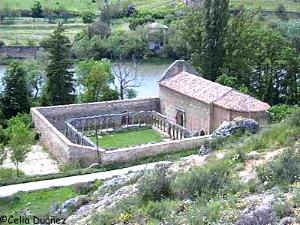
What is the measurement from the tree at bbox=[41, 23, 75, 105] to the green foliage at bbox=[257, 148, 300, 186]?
2436 cm

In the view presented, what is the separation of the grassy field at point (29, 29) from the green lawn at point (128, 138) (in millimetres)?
33380

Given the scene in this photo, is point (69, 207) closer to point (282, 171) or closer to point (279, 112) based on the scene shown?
point (282, 171)

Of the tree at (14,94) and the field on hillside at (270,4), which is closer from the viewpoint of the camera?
the tree at (14,94)

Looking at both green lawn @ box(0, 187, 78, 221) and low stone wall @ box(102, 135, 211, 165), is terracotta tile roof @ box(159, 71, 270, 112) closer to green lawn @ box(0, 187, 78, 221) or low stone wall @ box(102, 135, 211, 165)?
low stone wall @ box(102, 135, 211, 165)

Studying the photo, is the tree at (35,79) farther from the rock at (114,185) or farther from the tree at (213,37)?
the rock at (114,185)

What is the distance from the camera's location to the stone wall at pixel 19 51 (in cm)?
6141

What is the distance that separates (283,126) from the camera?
17.4 meters

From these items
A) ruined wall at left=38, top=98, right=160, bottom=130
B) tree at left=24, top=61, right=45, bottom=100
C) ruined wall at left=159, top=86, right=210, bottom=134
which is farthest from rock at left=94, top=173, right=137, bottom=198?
tree at left=24, top=61, right=45, bottom=100

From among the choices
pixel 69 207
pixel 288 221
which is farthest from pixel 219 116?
pixel 288 221

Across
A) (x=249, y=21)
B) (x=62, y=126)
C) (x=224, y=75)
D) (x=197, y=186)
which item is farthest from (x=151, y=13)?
(x=197, y=186)

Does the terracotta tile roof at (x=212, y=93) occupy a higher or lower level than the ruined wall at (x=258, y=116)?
higher

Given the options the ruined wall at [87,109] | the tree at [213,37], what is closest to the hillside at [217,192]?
the ruined wall at [87,109]

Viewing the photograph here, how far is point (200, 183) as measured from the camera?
13617 mm

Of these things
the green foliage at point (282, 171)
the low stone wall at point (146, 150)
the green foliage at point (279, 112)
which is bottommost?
the low stone wall at point (146, 150)
